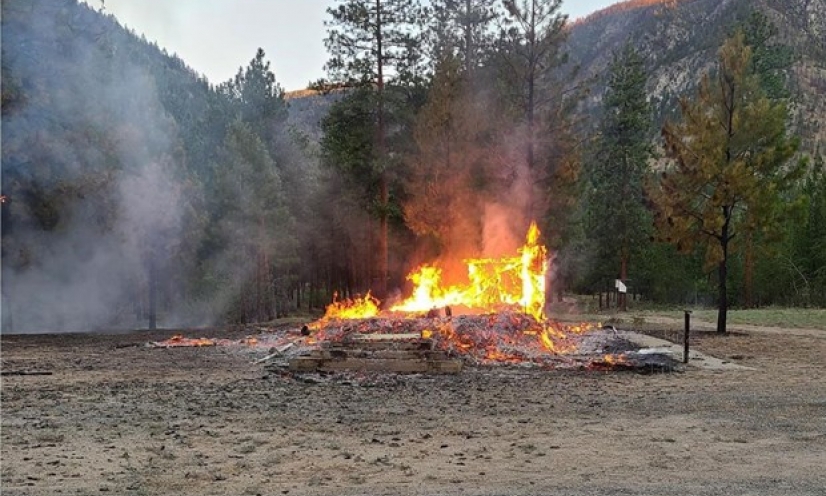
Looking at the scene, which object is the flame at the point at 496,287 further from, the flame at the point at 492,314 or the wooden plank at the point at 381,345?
the wooden plank at the point at 381,345

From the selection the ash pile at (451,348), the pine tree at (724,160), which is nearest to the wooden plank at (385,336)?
the ash pile at (451,348)

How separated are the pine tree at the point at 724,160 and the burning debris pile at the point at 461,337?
444 centimetres

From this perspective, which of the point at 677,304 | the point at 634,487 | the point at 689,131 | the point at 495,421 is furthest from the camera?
the point at 677,304

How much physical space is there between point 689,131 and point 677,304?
90.4ft

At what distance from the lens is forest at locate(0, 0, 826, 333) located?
832 inches

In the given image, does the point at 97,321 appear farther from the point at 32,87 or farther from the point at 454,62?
the point at 454,62

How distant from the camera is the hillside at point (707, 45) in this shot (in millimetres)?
113812

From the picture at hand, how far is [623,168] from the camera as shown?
40438mm

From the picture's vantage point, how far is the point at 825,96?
119438mm

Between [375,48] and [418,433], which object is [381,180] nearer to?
[375,48]

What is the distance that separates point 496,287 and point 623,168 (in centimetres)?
2234

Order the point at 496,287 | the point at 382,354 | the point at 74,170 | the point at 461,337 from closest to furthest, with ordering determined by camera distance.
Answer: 1. the point at 382,354
2. the point at 461,337
3. the point at 496,287
4. the point at 74,170

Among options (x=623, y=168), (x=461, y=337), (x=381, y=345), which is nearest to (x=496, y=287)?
(x=461, y=337)

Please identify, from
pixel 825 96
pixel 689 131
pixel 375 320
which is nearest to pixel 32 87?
pixel 375 320
